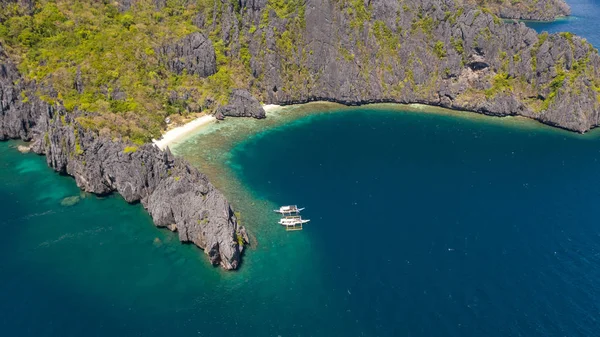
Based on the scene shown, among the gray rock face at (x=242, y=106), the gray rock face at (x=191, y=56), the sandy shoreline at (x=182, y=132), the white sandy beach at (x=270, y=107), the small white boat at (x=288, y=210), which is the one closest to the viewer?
the small white boat at (x=288, y=210)

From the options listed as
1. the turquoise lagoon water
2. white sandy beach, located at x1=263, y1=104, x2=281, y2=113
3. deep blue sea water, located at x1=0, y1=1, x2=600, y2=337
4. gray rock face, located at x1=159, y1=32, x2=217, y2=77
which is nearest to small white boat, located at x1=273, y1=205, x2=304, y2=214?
the turquoise lagoon water

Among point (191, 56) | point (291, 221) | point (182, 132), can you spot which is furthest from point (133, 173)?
point (191, 56)

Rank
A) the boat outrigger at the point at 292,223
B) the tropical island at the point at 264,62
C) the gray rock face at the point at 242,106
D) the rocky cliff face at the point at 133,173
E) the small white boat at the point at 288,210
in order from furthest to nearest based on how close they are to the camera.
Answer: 1. the gray rock face at the point at 242,106
2. the tropical island at the point at 264,62
3. the small white boat at the point at 288,210
4. the boat outrigger at the point at 292,223
5. the rocky cliff face at the point at 133,173

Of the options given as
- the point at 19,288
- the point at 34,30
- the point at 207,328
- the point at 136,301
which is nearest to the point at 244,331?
the point at 207,328

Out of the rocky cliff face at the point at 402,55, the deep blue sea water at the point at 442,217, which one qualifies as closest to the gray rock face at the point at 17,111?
the deep blue sea water at the point at 442,217

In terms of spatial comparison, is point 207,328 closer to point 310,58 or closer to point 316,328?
point 316,328

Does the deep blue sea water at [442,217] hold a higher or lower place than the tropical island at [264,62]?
lower

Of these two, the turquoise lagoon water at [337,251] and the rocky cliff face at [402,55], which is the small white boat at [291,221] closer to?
the turquoise lagoon water at [337,251]
